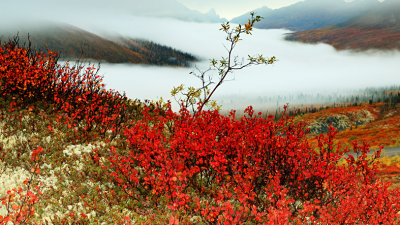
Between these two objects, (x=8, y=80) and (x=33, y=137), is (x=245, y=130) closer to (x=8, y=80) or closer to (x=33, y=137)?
(x=33, y=137)

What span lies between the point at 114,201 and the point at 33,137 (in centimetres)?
521

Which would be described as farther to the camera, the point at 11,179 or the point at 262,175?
the point at 262,175

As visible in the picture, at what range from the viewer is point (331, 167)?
24.1 ft

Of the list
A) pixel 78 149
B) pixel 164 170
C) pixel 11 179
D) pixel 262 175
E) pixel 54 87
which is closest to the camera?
pixel 164 170

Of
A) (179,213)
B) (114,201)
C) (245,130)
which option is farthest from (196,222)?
(245,130)

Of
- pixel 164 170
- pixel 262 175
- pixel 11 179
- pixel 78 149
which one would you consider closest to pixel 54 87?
pixel 78 149

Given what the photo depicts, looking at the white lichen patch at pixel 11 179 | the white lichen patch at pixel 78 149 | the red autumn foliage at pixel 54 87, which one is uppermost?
A: the red autumn foliage at pixel 54 87

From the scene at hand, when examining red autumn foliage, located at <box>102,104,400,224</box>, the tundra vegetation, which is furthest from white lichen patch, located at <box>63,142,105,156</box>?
red autumn foliage, located at <box>102,104,400,224</box>

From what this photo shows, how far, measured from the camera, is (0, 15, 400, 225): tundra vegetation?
223 inches

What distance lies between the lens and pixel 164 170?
5.61 meters

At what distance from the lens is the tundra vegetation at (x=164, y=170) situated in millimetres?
5656

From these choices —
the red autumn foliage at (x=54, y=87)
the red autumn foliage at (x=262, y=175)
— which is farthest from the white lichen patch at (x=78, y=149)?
the red autumn foliage at (x=262, y=175)

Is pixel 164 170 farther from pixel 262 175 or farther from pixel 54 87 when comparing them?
pixel 54 87

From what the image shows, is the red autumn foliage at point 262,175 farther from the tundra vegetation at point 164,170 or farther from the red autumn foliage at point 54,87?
the red autumn foliage at point 54,87
